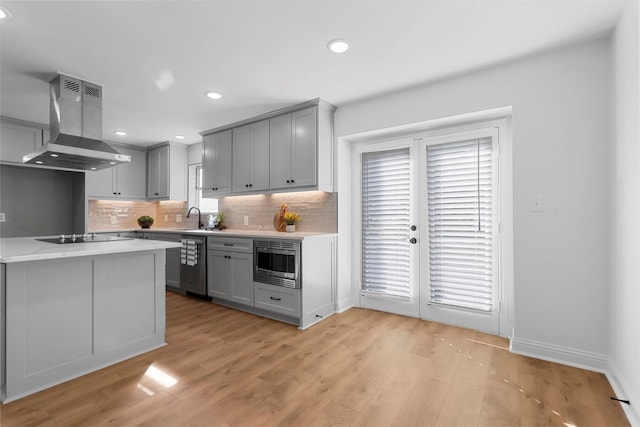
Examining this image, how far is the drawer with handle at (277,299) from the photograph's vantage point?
10.9 feet

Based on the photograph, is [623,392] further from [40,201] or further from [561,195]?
[40,201]

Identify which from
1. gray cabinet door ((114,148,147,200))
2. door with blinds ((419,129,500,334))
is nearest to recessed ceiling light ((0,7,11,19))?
door with blinds ((419,129,500,334))

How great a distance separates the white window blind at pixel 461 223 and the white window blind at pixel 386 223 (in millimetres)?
290

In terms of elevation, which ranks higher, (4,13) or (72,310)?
(4,13)

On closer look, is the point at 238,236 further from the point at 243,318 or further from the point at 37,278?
the point at 37,278

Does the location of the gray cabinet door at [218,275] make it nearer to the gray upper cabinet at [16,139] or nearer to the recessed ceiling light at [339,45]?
the recessed ceiling light at [339,45]

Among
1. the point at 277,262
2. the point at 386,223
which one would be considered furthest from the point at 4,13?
the point at 386,223

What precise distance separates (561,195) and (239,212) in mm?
4089

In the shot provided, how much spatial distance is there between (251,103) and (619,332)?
3.86 metres

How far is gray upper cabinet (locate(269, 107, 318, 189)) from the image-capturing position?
3.66m

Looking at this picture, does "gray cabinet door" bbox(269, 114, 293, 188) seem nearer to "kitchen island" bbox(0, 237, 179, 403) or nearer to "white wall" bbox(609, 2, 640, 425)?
"kitchen island" bbox(0, 237, 179, 403)

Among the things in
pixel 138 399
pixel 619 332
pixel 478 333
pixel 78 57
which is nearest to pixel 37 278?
pixel 138 399

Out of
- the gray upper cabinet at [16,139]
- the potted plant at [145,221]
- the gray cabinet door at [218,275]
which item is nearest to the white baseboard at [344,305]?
the gray cabinet door at [218,275]

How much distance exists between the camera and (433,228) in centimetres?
340
